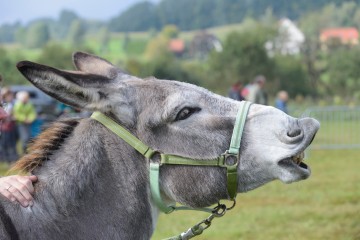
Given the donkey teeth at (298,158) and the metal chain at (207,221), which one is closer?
the donkey teeth at (298,158)

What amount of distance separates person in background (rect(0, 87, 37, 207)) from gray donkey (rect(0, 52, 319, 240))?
0.16 feet

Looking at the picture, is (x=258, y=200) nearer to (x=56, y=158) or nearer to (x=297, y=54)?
(x=56, y=158)

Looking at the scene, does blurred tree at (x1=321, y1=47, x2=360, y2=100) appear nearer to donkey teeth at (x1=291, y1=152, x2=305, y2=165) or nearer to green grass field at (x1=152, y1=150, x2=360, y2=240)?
green grass field at (x1=152, y1=150, x2=360, y2=240)

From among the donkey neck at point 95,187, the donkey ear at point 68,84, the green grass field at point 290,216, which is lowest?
the green grass field at point 290,216

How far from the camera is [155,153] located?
4621 mm

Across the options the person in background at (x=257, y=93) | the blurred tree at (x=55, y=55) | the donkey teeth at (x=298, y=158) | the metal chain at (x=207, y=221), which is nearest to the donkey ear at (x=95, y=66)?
the metal chain at (x=207, y=221)

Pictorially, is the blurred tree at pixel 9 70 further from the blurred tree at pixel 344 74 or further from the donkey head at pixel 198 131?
the donkey head at pixel 198 131

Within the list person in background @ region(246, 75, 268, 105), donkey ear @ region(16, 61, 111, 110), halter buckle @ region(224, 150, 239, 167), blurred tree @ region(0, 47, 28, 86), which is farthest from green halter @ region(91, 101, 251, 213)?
blurred tree @ region(0, 47, 28, 86)

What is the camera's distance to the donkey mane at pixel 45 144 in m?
4.61

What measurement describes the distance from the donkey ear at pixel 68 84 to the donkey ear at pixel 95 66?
28 centimetres

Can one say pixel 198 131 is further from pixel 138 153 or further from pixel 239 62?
pixel 239 62

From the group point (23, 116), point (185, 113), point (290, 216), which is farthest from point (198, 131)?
point (23, 116)

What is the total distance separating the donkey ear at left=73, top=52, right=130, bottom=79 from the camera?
493 cm

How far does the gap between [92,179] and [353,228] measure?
8293mm
